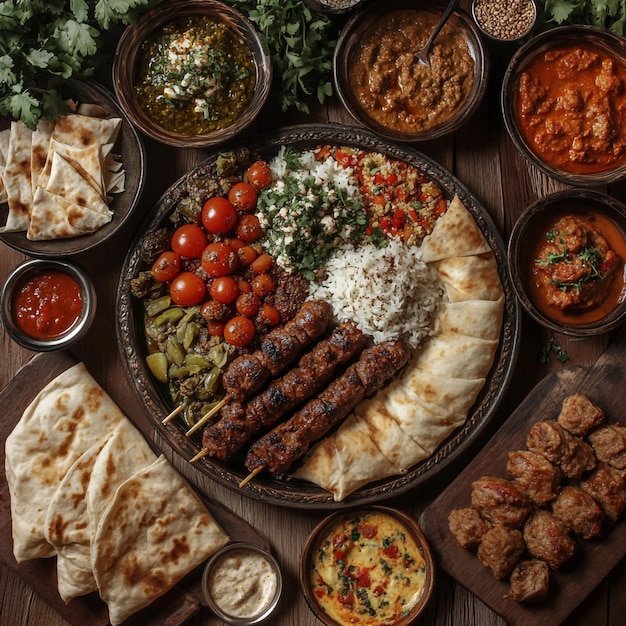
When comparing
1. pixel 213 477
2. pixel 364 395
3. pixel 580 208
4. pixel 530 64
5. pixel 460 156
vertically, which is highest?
pixel 530 64

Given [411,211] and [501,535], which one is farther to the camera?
[411,211]

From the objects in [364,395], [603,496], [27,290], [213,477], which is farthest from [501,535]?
[27,290]

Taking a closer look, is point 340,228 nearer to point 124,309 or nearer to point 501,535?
point 124,309

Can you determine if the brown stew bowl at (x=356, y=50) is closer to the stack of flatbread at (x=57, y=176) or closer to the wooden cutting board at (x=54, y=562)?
the stack of flatbread at (x=57, y=176)

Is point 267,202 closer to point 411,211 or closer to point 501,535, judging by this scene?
point 411,211

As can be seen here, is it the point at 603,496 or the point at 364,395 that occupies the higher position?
the point at 364,395

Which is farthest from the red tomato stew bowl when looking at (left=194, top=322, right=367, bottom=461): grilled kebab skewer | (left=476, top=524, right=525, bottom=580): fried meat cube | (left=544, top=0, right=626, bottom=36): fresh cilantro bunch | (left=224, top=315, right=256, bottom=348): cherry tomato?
(left=476, top=524, right=525, bottom=580): fried meat cube
